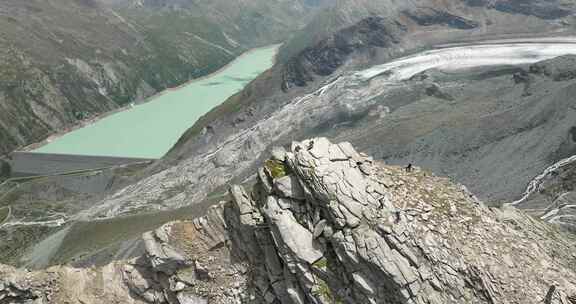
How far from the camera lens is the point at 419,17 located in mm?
109750

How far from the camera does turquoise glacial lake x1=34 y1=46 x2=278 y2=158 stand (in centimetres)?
11562

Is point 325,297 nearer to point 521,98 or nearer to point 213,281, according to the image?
point 213,281

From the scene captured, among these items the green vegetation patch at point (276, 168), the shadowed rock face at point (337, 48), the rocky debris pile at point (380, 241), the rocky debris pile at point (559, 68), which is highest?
the shadowed rock face at point (337, 48)

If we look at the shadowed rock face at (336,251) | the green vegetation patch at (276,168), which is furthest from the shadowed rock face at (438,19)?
the green vegetation patch at (276,168)

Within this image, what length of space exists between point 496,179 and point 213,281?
99.3ft

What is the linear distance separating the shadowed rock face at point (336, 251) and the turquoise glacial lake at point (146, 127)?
9178cm

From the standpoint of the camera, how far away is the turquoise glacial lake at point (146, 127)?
11562 cm

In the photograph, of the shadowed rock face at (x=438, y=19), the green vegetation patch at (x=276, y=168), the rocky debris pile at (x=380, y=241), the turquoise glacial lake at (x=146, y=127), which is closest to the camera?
the rocky debris pile at (x=380, y=241)

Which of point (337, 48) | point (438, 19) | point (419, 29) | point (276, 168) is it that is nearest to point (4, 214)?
point (337, 48)

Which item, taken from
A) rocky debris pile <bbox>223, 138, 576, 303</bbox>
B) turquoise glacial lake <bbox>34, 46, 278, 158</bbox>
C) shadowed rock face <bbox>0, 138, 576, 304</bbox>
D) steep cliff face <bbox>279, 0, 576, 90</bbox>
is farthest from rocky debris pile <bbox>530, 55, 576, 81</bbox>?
turquoise glacial lake <bbox>34, 46, 278, 158</bbox>

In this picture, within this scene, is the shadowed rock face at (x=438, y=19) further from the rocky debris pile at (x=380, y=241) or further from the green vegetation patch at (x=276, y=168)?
the green vegetation patch at (x=276, y=168)

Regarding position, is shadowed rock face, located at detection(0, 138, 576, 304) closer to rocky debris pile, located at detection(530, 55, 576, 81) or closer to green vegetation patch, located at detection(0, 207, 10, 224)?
rocky debris pile, located at detection(530, 55, 576, 81)

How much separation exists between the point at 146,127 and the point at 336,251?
130 meters

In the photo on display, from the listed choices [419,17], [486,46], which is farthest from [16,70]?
[486,46]
